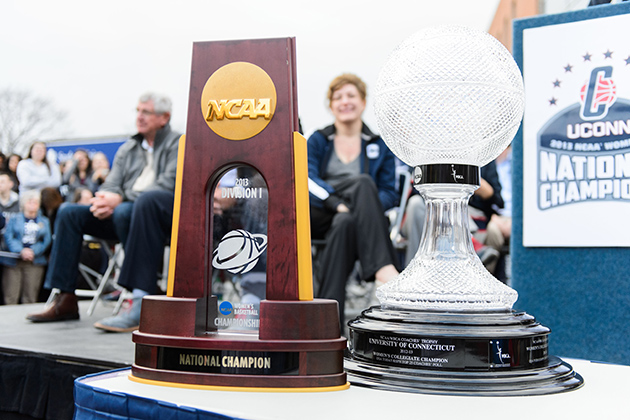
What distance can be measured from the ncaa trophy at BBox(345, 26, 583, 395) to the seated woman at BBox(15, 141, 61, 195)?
370 cm

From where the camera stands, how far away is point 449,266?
2.90 ft

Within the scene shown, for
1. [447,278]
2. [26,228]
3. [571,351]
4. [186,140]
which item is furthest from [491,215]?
[26,228]

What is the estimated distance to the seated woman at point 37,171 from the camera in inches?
160

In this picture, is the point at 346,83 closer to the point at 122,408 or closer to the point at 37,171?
the point at 122,408

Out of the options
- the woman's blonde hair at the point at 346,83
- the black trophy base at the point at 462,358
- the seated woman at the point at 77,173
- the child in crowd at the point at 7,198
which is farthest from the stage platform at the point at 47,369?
the seated woman at the point at 77,173

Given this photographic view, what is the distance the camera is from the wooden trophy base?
74cm

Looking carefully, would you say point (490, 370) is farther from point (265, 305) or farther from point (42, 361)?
point (42, 361)

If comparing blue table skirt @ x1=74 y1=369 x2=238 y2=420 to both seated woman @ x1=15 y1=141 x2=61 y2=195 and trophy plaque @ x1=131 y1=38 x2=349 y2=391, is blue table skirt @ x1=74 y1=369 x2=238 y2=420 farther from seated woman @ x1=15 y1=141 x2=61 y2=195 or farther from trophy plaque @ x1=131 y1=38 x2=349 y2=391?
seated woman @ x1=15 y1=141 x2=61 y2=195

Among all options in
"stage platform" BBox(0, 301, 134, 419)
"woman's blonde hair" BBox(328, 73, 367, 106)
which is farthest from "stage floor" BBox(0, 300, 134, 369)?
"woman's blonde hair" BBox(328, 73, 367, 106)

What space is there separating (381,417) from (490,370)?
216mm

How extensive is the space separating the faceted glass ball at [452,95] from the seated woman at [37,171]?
3.70 metres

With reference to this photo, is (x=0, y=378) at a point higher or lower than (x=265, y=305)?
lower

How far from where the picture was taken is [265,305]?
752 mm

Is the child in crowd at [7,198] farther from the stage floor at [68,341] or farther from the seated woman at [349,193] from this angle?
the seated woman at [349,193]
